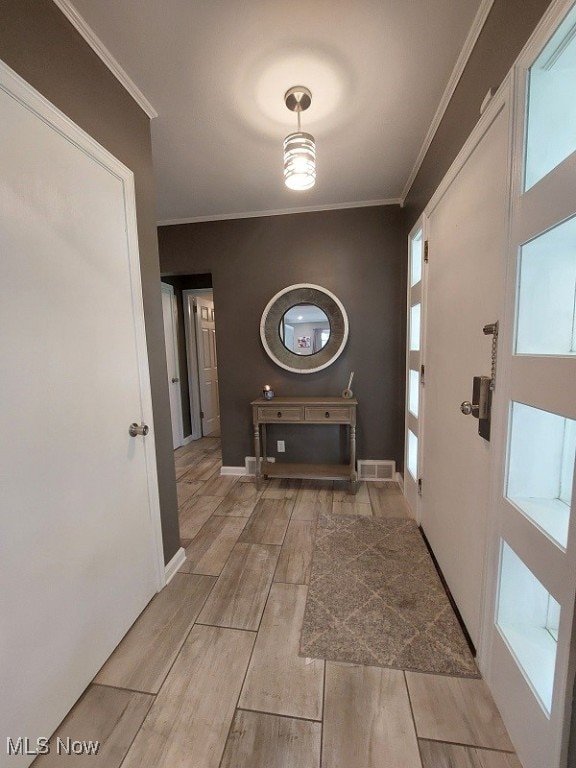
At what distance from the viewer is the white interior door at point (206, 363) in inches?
169

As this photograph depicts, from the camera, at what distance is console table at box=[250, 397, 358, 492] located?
2553mm

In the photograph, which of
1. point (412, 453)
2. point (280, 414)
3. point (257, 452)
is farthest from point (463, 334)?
point (257, 452)

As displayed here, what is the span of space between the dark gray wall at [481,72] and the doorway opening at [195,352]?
290 centimetres

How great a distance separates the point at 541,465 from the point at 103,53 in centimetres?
226

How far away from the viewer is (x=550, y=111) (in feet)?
2.78

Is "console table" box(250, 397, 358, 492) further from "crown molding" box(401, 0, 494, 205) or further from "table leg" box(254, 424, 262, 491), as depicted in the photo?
"crown molding" box(401, 0, 494, 205)

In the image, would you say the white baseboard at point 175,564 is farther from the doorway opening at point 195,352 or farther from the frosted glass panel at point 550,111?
the doorway opening at point 195,352

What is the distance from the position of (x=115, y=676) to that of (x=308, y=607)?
2.69 ft

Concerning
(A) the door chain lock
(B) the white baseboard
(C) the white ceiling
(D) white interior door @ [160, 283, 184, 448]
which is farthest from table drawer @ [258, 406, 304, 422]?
(C) the white ceiling

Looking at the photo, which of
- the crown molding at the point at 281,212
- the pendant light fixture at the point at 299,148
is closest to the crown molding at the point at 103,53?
the pendant light fixture at the point at 299,148

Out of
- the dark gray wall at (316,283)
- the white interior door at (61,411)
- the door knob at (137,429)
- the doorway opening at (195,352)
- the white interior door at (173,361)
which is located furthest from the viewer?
the doorway opening at (195,352)

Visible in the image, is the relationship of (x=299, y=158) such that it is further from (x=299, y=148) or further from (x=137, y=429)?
(x=137, y=429)

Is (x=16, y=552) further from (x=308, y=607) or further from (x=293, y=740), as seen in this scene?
(x=308, y=607)

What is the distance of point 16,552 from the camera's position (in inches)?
33.8
